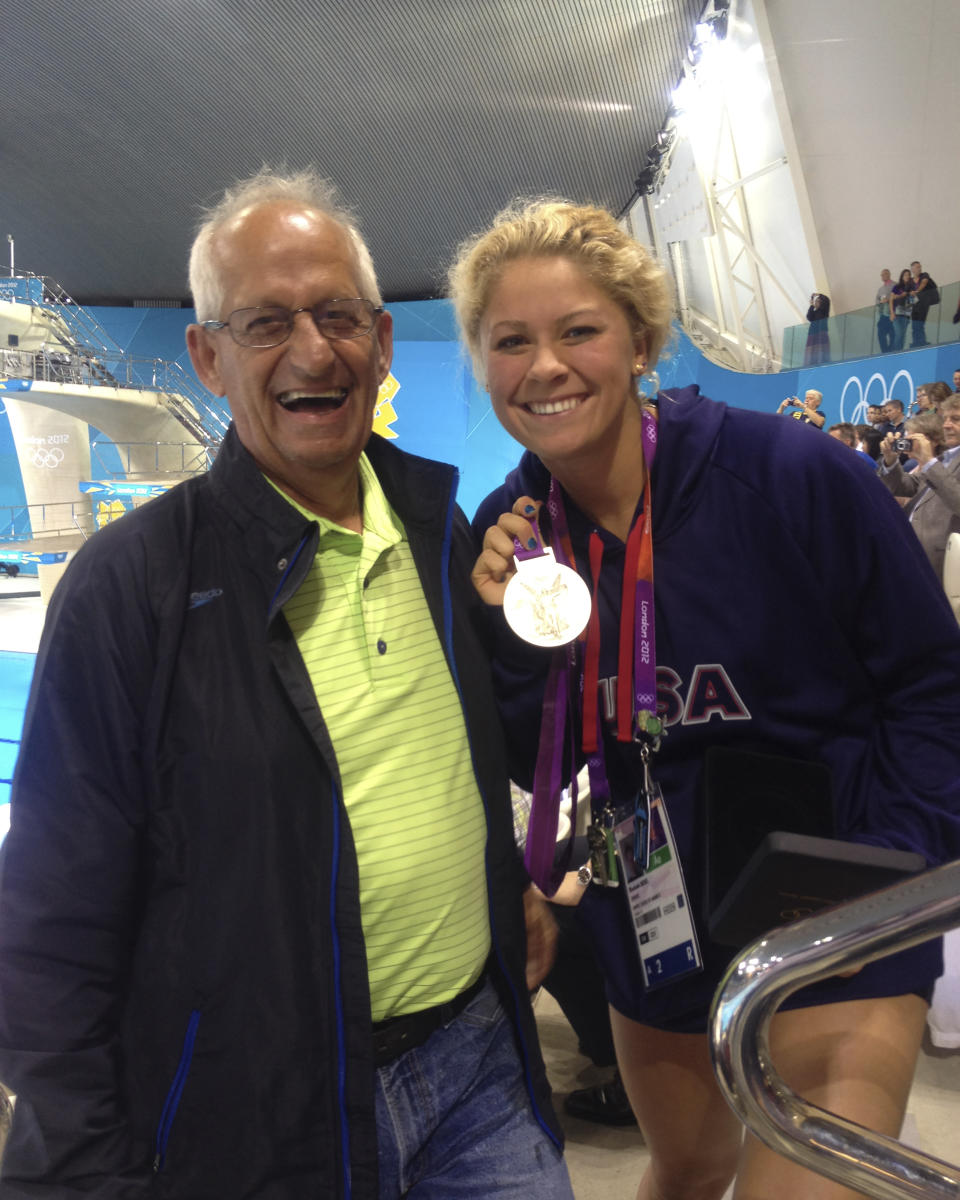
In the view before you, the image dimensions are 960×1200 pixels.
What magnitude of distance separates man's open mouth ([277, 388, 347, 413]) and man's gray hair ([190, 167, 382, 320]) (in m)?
0.20

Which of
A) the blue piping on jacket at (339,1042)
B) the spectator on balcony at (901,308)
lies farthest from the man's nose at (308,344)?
the spectator on balcony at (901,308)

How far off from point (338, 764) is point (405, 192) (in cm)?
1627

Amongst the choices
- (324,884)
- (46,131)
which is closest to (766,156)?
(46,131)

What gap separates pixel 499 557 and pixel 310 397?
0.44 m

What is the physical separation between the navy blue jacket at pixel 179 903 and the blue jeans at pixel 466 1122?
98 millimetres

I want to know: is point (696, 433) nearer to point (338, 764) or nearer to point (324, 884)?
point (338, 764)

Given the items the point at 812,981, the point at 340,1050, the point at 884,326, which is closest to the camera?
the point at 812,981

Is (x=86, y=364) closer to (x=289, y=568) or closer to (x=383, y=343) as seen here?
(x=383, y=343)

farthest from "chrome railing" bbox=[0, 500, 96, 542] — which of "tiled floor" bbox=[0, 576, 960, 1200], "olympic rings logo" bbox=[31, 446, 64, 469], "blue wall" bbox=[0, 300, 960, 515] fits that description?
"tiled floor" bbox=[0, 576, 960, 1200]

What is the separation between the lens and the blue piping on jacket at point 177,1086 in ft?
3.66

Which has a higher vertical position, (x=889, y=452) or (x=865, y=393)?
(x=865, y=393)

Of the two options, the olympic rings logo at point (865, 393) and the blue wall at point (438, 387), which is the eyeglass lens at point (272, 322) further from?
the blue wall at point (438, 387)

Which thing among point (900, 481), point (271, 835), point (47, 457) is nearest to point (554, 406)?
point (271, 835)

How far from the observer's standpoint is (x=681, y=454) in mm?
1499
